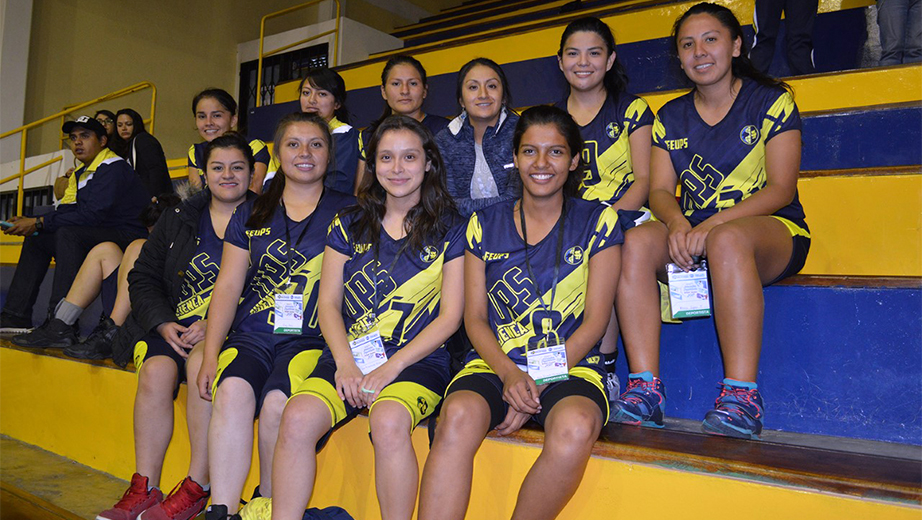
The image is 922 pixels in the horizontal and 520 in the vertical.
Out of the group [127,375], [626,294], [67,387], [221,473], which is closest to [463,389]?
[626,294]

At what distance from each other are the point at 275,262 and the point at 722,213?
134cm

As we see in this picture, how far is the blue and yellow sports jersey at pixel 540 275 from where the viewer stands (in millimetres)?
1782

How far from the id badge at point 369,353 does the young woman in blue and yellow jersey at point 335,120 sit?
4.06 ft

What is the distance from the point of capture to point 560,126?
6.19 feet

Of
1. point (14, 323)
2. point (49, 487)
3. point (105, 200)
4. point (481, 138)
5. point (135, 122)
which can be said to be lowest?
point (49, 487)

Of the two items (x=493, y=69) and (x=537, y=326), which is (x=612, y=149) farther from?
(x=537, y=326)

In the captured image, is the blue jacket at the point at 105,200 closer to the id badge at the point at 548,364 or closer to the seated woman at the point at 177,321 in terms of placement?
the seated woman at the point at 177,321

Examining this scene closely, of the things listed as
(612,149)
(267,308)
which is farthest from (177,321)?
(612,149)

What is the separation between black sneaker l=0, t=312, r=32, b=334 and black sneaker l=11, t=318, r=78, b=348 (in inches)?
21.5

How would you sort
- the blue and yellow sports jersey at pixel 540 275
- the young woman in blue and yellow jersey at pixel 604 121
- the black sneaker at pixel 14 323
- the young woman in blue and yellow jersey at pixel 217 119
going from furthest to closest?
the black sneaker at pixel 14 323 → the young woman in blue and yellow jersey at pixel 217 119 → the young woman in blue and yellow jersey at pixel 604 121 → the blue and yellow sports jersey at pixel 540 275

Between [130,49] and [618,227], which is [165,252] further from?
[130,49]

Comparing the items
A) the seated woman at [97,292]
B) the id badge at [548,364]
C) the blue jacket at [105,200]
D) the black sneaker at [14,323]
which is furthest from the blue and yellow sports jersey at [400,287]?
the black sneaker at [14,323]

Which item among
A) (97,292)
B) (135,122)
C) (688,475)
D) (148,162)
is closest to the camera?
(688,475)

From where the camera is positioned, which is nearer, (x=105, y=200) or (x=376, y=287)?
(x=376, y=287)
